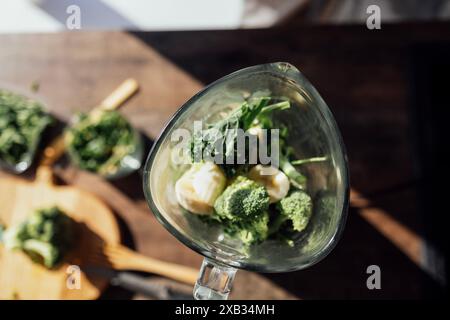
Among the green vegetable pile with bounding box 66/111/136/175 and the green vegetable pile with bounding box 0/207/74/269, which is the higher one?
the green vegetable pile with bounding box 66/111/136/175

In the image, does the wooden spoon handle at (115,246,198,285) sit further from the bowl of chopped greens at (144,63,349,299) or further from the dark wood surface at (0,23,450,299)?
the bowl of chopped greens at (144,63,349,299)

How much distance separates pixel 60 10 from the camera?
128 centimetres

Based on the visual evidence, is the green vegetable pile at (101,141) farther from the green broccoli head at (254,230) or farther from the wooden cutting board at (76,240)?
the green broccoli head at (254,230)

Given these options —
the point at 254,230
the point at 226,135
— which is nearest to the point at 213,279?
the point at 254,230

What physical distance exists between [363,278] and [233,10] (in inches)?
31.8

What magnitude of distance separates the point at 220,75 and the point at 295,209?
413 millimetres

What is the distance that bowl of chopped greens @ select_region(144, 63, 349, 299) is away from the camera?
0.67 m

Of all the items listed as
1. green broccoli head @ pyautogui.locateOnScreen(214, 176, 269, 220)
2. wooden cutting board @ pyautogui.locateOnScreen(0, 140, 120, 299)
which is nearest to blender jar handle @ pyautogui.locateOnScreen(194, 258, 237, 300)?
green broccoli head @ pyautogui.locateOnScreen(214, 176, 269, 220)

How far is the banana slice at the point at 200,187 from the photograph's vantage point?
2.19 ft

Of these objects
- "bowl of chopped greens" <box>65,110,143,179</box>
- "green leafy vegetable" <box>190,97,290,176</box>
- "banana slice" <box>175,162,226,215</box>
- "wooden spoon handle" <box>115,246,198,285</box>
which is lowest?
"wooden spoon handle" <box>115,246,198,285</box>

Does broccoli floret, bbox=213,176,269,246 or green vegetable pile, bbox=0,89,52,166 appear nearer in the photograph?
broccoli floret, bbox=213,176,269,246
